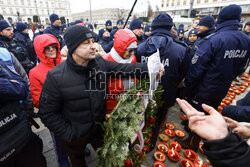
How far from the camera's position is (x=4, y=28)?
136 inches

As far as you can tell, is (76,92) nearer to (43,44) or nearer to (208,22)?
(43,44)

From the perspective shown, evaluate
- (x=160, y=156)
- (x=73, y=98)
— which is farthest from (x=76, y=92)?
(x=160, y=156)

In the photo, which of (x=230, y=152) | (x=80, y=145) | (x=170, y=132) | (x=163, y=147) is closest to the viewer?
(x=230, y=152)

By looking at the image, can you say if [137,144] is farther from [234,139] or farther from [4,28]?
[4,28]

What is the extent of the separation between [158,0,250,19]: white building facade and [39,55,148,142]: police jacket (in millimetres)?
33117

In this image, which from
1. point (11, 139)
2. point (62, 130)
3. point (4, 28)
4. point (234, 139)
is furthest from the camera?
point (4, 28)

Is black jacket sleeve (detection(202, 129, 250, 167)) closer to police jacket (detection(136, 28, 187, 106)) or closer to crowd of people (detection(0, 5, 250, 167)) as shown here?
crowd of people (detection(0, 5, 250, 167))

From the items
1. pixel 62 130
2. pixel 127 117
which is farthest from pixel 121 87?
pixel 62 130

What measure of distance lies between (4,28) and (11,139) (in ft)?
11.7

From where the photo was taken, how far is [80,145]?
5.75ft

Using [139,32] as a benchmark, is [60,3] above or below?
above

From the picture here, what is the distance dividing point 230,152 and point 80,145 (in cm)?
162

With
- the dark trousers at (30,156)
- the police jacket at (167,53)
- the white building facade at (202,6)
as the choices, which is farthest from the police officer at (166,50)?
the white building facade at (202,6)

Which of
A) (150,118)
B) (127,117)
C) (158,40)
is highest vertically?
(158,40)
